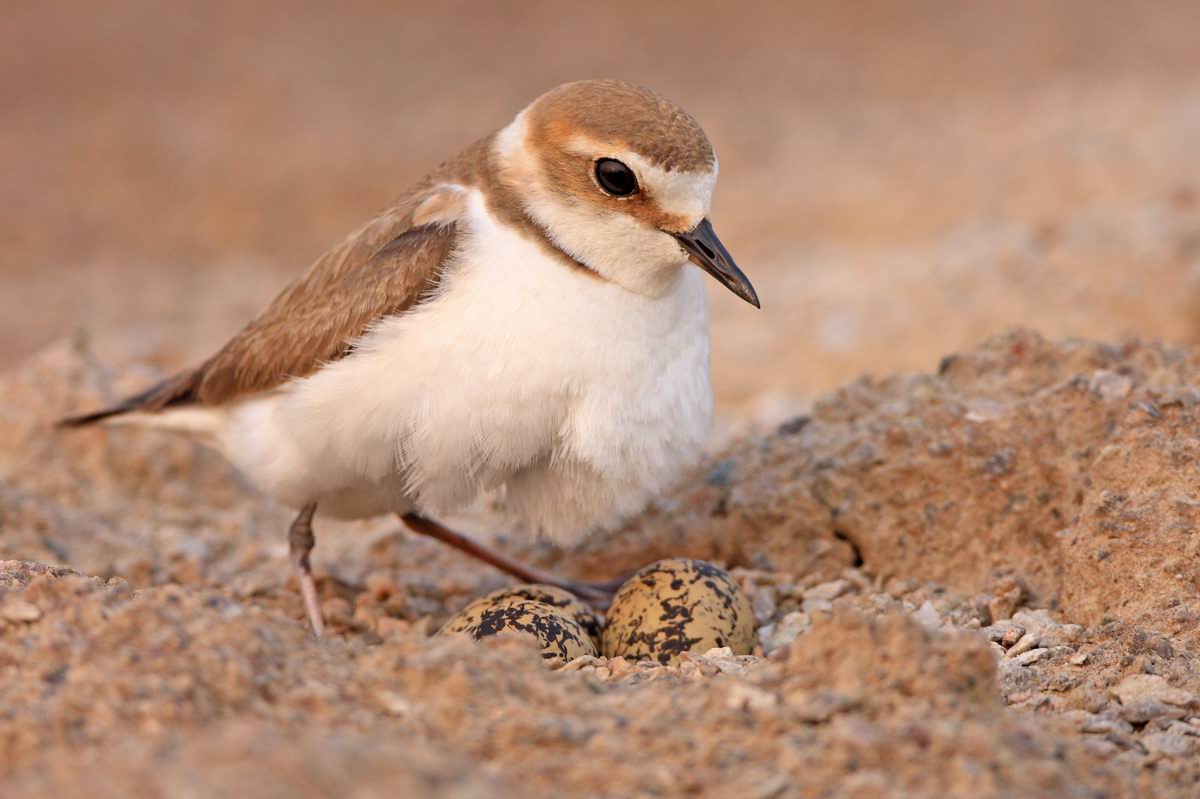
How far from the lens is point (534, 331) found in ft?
12.9

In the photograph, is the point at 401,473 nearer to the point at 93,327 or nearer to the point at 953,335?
the point at 953,335

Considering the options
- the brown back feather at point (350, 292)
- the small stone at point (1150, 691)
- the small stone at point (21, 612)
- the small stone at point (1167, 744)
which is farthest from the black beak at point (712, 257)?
the small stone at point (21, 612)

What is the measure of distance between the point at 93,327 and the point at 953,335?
6.61 meters

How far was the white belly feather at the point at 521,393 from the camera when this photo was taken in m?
3.96

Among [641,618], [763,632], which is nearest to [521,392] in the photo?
[641,618]

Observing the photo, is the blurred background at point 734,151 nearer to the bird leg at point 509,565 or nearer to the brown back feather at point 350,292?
the bird leg at point 509,565

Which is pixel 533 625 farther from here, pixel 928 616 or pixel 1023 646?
pixel 1023 646

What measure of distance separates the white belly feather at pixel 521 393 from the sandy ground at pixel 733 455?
2.22 feet

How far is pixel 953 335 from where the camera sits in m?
7.43

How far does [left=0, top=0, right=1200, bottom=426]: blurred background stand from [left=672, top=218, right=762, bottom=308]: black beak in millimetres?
2703

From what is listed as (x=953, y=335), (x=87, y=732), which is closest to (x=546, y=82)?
(x=953, y=335)

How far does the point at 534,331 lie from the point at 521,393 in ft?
0.64

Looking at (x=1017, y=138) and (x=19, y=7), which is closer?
(x=1017, y=138)

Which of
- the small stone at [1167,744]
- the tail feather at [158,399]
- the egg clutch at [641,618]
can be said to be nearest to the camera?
the small stone at [1167,744]
